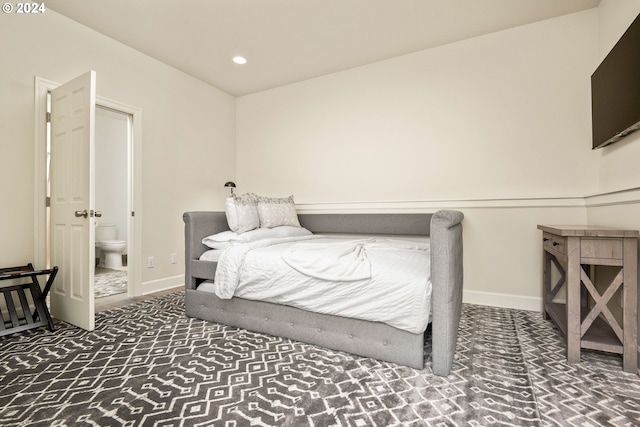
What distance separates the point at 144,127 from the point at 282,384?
3048mm

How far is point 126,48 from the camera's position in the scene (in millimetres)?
3094

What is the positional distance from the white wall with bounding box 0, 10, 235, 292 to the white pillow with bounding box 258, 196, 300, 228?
1268 mm

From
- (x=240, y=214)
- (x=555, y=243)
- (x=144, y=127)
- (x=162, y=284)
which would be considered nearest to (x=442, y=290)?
(x=555, y=243)

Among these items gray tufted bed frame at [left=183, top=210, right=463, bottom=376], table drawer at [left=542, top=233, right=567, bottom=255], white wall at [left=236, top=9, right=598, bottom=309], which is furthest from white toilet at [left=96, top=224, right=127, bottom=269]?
table drawer at [left=542, top=233, right=567, bottom=255]

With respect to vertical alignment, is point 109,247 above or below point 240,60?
below

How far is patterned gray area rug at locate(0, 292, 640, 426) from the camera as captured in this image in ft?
4.07

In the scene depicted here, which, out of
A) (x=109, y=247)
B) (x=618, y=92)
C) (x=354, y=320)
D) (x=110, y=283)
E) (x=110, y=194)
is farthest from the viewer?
(x=110, y=194)

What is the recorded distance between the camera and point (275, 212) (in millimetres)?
3096

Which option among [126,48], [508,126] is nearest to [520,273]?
[508,126]

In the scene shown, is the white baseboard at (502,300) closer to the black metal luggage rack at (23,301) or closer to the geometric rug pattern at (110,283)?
the black metal luggage rack at (23,301)

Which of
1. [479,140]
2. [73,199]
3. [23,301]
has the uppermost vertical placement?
[479,140]

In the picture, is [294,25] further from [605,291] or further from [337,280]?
[605,291]

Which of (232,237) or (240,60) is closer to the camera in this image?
(232,237)

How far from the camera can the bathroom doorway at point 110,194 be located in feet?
15.0
